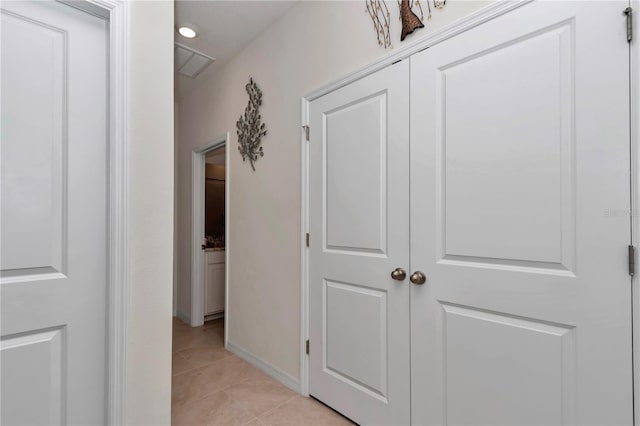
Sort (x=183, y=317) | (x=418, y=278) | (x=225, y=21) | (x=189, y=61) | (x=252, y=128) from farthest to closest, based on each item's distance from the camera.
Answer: (x=183, y=317)
(x=189, y=61)
(x=252, y=128)
(x=225, y=21)
(x=418, y=278)

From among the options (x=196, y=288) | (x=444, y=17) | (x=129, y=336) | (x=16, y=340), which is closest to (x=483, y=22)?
(x=444, y=17)

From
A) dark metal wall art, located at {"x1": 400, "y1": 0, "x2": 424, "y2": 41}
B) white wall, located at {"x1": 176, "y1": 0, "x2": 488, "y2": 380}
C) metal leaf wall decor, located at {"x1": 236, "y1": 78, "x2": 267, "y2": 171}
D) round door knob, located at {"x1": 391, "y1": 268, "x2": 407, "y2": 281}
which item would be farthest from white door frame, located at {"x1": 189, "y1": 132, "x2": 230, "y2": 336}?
dark metal wall art, located at {"x1": 400, "y1": 0, "x2": 424, "y2": 41}

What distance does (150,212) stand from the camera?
4.32 feet

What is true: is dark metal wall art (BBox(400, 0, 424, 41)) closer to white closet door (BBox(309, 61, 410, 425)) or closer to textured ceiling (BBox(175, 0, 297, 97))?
white closet door (BBox(309, 61, 410, 425))

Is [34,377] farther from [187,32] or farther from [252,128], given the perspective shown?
[187,32]

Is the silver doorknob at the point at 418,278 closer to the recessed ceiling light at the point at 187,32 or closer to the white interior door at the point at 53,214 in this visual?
the white interior door at the point at 53,214

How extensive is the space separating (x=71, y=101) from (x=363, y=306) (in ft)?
5.48

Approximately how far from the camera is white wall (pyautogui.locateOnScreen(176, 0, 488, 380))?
1.90 m

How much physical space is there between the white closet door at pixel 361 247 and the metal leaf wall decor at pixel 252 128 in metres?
0.67

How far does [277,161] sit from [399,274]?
4.31 ft

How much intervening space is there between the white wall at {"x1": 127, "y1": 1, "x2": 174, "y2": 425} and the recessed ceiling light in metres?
A: 1.23

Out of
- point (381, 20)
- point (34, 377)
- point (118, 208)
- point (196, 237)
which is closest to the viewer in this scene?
point (34, 377)

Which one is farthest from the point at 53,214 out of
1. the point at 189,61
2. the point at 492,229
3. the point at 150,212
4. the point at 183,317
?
the point at 183,317

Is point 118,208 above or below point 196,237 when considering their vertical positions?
above
